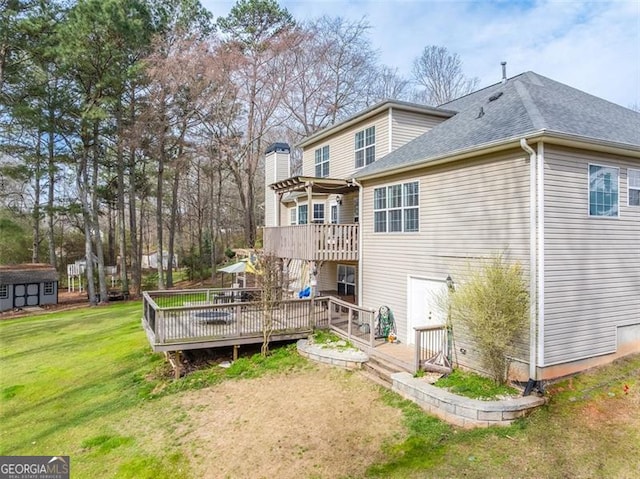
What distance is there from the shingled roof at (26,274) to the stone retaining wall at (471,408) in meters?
A: 26.5

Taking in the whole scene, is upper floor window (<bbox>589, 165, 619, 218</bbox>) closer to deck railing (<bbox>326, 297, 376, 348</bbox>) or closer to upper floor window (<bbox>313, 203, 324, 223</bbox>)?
deck railing (<bbox>326, 297, 376, 348</bbox>)

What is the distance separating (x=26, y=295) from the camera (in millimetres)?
24516

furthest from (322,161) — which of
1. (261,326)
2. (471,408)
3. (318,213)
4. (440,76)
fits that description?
(440,76)

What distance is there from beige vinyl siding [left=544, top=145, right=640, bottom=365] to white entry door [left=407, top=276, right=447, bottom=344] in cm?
241

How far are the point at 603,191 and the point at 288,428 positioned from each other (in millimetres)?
7994

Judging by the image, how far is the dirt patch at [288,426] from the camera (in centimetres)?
604

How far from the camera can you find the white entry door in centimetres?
930

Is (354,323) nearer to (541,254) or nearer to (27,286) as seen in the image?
(541,254)

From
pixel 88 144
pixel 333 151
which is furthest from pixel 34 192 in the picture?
pixel 333 151

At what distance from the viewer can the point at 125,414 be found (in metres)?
8.31

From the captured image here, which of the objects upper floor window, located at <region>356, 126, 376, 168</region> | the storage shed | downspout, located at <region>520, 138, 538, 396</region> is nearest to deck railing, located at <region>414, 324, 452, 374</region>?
downspout, located at <region>520, 138, 538, 396</region>

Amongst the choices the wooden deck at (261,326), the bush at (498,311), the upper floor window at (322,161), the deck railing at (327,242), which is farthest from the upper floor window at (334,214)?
the bush at (498,311)

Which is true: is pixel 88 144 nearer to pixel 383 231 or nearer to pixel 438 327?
pixel 383 231

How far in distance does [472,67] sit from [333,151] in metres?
22.2
